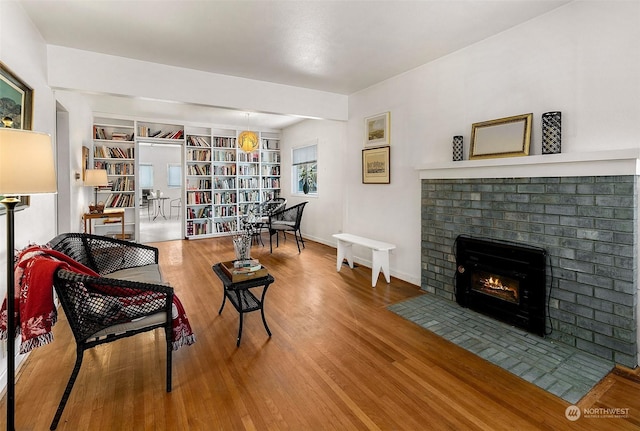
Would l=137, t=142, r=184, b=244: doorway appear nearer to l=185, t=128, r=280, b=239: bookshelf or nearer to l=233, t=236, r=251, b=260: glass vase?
l=185, t=128, r=280, b=239: bookshelf

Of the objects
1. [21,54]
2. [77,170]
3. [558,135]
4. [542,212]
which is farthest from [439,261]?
[77,170]

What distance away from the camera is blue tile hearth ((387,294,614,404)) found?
2.09 m

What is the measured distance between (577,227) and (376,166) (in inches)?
98.8

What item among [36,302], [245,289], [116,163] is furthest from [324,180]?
[36,302]

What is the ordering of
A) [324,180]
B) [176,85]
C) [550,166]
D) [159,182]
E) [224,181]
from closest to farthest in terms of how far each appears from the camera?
[550,166]
[176,85]
[324,180]
[224,181]
[159,182]

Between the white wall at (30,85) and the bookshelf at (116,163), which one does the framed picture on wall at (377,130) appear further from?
the bookshelf at (116,163)

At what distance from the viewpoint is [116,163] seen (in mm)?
6648

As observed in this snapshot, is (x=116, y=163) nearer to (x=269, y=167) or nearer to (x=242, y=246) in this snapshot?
(x=269, y=167)

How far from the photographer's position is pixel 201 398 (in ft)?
6.33

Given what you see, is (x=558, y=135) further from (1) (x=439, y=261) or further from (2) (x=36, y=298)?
(2) (x=36, y=298)

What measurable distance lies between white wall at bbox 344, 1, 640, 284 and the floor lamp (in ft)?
11.3

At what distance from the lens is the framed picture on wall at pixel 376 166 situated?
4.36 metres

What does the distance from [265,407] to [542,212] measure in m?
2.61

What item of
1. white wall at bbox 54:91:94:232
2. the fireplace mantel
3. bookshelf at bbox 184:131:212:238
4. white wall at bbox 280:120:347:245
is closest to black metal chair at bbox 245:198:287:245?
white wall at bbox 280:120:347:245
